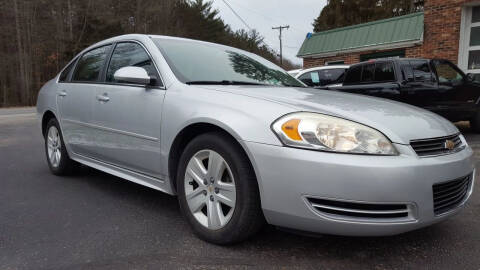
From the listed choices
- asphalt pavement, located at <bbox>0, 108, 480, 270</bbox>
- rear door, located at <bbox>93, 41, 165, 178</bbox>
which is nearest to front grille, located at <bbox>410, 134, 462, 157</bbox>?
asphalt pavement, located at <bbox>0, 108, 480, 270</bbox>

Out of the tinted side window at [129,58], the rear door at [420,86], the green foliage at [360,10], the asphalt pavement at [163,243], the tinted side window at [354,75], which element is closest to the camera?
the asphalt pavement at [163,243]

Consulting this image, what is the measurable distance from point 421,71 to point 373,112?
485 cm

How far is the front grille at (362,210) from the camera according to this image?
1.93 m

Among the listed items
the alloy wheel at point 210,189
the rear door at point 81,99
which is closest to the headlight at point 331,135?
the alloy wheel at point 210,189

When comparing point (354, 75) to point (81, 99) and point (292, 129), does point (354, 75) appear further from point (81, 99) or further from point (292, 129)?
point (292, 129)

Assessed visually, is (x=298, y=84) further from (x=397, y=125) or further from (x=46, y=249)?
(x=46, y=249)

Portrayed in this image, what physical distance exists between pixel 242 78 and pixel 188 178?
3.38 feet

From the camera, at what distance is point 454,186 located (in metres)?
2.16

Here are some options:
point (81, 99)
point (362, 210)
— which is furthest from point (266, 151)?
point (81, 99)

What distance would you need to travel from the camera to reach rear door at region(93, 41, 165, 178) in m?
2.74

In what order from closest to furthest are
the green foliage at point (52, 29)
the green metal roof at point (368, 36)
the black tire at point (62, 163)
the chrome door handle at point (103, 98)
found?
the chrome door handle at point (103, 98), the black tire at point (62, 163), the green metal roof at point (368, 36), the green foliage at point (52, 29)

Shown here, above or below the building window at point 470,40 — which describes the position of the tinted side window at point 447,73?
below

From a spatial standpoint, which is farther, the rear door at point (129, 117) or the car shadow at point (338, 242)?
the rear door at point (129, 117)

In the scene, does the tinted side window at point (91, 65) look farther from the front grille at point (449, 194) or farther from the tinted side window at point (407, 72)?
the tinted side window at point (407, 72)
